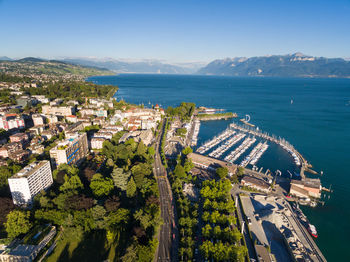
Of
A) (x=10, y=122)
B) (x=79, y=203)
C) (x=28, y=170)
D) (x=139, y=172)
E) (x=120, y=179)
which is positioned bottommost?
(x=120, y=179)

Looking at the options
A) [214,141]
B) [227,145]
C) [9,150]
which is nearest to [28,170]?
[9,150]

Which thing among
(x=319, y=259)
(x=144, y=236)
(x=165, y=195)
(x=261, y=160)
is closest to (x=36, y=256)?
(x=144, y=236)

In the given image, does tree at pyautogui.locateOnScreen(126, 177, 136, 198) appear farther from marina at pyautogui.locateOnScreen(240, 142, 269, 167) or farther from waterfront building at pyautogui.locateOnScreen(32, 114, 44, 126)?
waterfront building at pyautogui.locateOnScreen(32, 114, 44, 126)

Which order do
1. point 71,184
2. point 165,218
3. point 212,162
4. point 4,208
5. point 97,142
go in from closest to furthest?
point 4,208 < point 165,218 < point 71,184 < point 212,162 < point 97,142

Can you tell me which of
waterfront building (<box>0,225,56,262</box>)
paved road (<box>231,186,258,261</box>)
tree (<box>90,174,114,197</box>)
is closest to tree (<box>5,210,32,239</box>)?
waterfront building (<box>0,225,56,262</box>)

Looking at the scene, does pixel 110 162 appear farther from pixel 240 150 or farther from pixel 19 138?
pixel 240 150

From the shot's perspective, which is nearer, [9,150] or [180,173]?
[180,173]

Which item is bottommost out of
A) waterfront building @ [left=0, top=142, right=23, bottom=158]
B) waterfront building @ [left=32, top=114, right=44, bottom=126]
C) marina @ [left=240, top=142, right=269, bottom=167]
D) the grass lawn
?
the grass lawn
